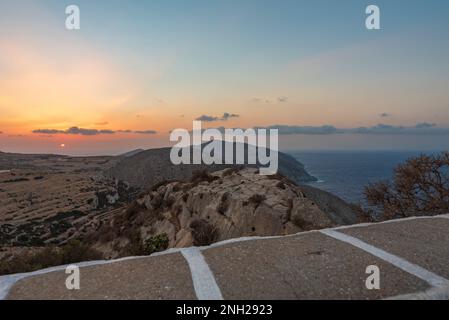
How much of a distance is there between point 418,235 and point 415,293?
12.6 feet

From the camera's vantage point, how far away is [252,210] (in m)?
17.6

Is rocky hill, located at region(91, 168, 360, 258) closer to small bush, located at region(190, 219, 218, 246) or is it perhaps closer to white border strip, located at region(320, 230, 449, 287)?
small bush, located at region(190, 219, 218, 246)

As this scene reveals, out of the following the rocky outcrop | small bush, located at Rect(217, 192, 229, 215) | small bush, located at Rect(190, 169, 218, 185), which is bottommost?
the rocky outcrop

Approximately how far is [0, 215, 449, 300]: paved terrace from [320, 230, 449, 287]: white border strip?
0.04 feet

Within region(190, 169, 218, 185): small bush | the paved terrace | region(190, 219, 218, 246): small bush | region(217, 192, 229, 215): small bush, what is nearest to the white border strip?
the paved terrace

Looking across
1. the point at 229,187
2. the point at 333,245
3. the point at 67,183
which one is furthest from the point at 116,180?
the point at 333,245

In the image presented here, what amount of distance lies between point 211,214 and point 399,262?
13.2 meters

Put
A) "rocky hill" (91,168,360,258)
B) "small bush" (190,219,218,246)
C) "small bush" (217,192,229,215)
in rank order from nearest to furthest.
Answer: "rocky hill" (91,168,360,258) < "small bush" (190,219,218,246) < "small bush" (217,192,229,215)

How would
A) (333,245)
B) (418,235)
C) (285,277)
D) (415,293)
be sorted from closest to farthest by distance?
(415,293) → (285,277) → (333,245) → (418,235)

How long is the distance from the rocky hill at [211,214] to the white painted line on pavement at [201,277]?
7.59 metres

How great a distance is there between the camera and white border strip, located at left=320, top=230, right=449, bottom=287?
251 inches

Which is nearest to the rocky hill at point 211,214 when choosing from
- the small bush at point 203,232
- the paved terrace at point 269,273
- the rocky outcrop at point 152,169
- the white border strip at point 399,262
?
the small bush at point 203,232

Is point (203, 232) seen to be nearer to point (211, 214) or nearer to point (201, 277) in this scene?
point (211, 214)
